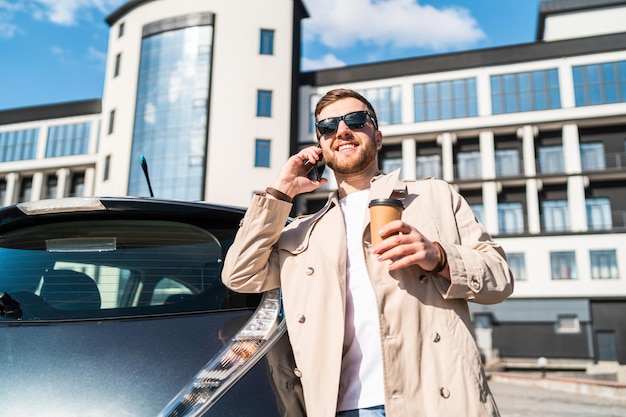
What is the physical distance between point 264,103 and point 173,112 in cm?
643

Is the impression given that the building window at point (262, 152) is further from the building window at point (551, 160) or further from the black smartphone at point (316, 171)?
the black smartphone at point (316, 171)

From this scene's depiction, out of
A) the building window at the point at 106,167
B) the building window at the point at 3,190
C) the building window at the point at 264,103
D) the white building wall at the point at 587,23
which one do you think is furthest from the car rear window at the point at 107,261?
the building window at the point at 3,190

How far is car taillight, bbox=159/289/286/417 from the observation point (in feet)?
4.79

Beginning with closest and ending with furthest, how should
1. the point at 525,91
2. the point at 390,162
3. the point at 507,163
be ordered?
the point at 525,91, the point at 507,163, the point at 390,162

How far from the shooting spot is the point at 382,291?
6.09ft

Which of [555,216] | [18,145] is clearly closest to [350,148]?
[555,216]

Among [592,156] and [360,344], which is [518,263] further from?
[360,344]

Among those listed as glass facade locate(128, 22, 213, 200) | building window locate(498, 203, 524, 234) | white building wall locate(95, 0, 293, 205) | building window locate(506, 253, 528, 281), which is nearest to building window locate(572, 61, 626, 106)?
building window locate(498, 203, 524, 234)

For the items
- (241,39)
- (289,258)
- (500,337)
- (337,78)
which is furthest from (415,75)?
(289,258)

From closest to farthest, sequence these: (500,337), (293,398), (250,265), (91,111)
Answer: (293,398), (250,265), (500,337), (91,111)

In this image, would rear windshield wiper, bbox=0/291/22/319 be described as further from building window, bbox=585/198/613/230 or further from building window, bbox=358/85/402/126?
building window, bbox=585/198/613/230

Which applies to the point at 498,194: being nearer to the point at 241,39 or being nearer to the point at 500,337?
the point at 500,337

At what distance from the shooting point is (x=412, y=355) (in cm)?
177

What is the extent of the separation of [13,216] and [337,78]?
39.0 m
